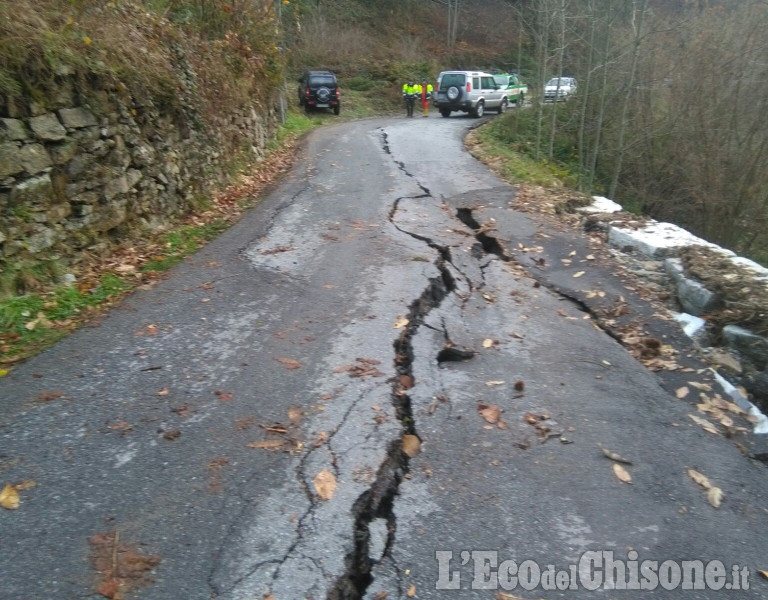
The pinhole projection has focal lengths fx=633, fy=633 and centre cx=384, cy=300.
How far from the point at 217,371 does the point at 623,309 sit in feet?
13.2

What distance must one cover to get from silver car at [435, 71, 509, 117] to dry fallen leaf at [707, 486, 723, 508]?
22945 mm

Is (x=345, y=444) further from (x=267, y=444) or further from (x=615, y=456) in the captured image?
(x=615, y=456)

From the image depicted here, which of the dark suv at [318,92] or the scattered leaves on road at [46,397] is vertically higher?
the dark suv at [318,92]

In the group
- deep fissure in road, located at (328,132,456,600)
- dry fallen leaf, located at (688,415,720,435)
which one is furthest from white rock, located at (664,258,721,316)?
deep fissure in road, located at (328,132,456,600)

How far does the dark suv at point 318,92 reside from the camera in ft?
84.2

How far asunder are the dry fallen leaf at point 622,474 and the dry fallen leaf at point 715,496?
1.47 feet

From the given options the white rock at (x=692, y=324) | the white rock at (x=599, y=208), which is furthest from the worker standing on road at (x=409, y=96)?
the white rock at (x=692, y=324)

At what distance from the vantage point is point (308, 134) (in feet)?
61.7

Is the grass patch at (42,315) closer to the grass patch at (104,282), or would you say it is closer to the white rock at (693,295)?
the grass patch at (104,282)

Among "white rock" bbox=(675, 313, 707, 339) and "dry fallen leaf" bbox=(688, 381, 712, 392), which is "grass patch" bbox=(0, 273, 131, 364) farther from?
"white rock" bbox=(675, 313, 707, 339)

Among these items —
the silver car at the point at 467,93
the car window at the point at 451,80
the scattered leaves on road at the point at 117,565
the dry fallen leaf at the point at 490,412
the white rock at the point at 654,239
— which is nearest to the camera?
the scattered leaves on road at the point at 117,565

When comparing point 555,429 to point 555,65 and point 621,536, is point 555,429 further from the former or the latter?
point 555,65

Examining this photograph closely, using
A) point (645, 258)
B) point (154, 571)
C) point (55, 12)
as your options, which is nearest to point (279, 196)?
point (55, 12)

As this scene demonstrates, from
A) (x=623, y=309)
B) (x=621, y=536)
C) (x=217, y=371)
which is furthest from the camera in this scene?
(x=623, y=309)
